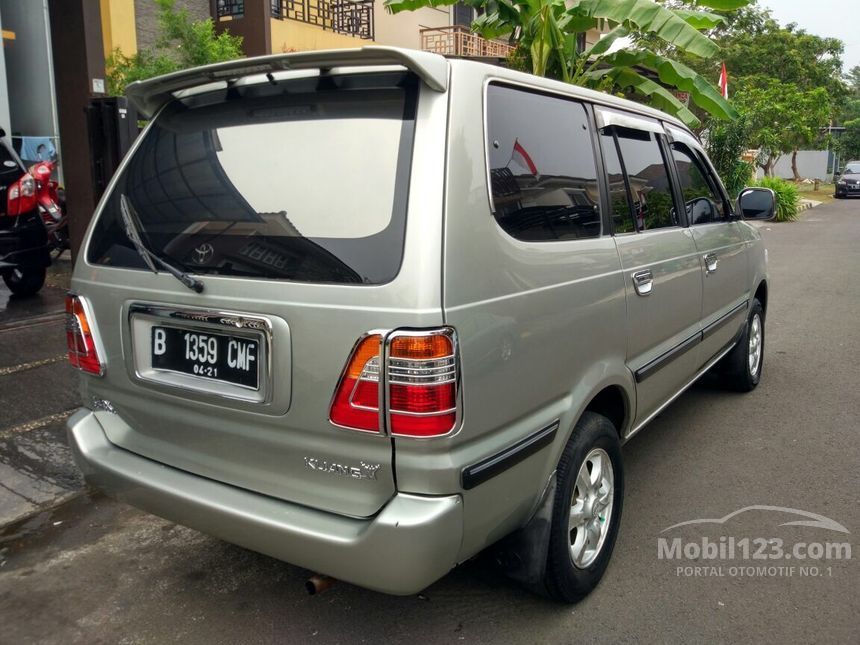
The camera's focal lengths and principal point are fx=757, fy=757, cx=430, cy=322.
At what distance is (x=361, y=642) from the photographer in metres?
2.76

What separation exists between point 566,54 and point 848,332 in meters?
5.12

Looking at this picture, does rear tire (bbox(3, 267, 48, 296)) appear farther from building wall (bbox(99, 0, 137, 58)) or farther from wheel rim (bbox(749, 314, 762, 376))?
wheel rim (bbox(749, 314, 762, 376))

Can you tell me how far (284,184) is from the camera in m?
2.46

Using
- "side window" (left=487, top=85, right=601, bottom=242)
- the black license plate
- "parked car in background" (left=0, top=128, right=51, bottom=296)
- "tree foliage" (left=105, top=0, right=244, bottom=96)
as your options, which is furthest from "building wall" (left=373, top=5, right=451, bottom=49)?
the black license plate

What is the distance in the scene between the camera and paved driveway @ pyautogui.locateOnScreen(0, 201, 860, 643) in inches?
112

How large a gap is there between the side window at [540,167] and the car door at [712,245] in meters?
1.28

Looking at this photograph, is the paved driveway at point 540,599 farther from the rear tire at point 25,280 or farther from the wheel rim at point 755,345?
the rear tire at point 25,280

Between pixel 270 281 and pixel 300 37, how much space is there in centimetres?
1476

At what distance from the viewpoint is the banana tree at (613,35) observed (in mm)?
8859

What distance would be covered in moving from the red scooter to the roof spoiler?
6.74 m

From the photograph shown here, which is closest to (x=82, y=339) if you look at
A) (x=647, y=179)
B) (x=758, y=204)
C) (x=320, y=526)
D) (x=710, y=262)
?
(x=320, y=526)

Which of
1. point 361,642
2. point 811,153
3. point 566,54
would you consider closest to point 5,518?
point 361,642

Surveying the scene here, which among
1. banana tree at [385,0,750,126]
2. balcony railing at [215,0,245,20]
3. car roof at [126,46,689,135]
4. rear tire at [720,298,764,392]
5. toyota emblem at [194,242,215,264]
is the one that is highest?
balcony railing at [215,0,245,20]

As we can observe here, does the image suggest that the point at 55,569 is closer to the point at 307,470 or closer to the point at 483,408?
the point at 307,470
